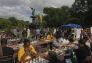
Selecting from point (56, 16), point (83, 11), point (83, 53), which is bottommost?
point (56, 16)

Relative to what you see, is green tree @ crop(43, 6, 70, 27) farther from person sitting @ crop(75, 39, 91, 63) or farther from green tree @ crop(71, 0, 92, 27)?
person sitting @ crop(75, 39, 91, 63)

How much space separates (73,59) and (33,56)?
→ 130 centimetres

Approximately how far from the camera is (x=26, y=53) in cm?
1030

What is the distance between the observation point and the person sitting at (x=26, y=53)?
10.1 metres

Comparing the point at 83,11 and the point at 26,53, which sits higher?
the point at 83,11

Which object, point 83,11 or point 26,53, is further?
point 83,11

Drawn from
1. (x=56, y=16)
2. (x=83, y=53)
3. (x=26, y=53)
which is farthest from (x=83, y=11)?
(x=26, y=53)

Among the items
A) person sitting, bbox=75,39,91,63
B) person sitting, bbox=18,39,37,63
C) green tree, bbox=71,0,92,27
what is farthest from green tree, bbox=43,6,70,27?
person sitting, bbox=18,39,37,63

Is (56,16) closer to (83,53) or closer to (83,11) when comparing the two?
(83,11)

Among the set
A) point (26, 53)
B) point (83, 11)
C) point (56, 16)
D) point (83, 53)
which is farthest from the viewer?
point (56, 16)

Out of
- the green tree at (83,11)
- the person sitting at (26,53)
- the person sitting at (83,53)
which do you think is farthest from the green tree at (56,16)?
the person sitting at (26,53)

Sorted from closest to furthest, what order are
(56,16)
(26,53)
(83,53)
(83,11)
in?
(26,53) < (83,53) < (83,11) < (56,16)

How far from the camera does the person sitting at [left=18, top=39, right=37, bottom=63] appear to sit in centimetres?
1008

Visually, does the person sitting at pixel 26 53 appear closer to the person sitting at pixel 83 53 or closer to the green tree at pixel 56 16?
the person sitting at pixel 83 53
